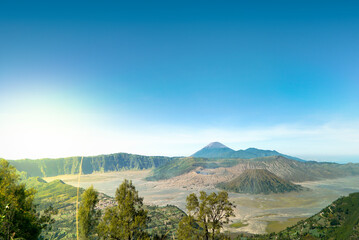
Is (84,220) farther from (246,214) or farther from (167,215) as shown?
(246,214)

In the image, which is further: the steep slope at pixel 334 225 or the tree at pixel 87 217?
the steep slope at pixel 334 225

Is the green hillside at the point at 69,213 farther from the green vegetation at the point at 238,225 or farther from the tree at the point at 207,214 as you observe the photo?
the tree at the point at 207,214

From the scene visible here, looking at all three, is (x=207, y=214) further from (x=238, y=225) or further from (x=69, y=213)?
(x=69, y=213)

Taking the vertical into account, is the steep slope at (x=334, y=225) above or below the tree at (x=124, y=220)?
below

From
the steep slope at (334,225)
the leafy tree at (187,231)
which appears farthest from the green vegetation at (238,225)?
the leafy tree at (187,231)

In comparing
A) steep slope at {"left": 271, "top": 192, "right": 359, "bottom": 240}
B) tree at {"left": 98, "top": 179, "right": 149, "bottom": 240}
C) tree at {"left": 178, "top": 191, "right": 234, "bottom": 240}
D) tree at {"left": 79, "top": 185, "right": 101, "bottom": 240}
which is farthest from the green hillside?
steep slope at {"left": 271, "top": 192, "right": 359, "bottom": 240}

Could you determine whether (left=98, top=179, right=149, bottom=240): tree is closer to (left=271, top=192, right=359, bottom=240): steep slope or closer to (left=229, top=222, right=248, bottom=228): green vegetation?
(left=271, top=192, right=359, bottom=240): steep slope
